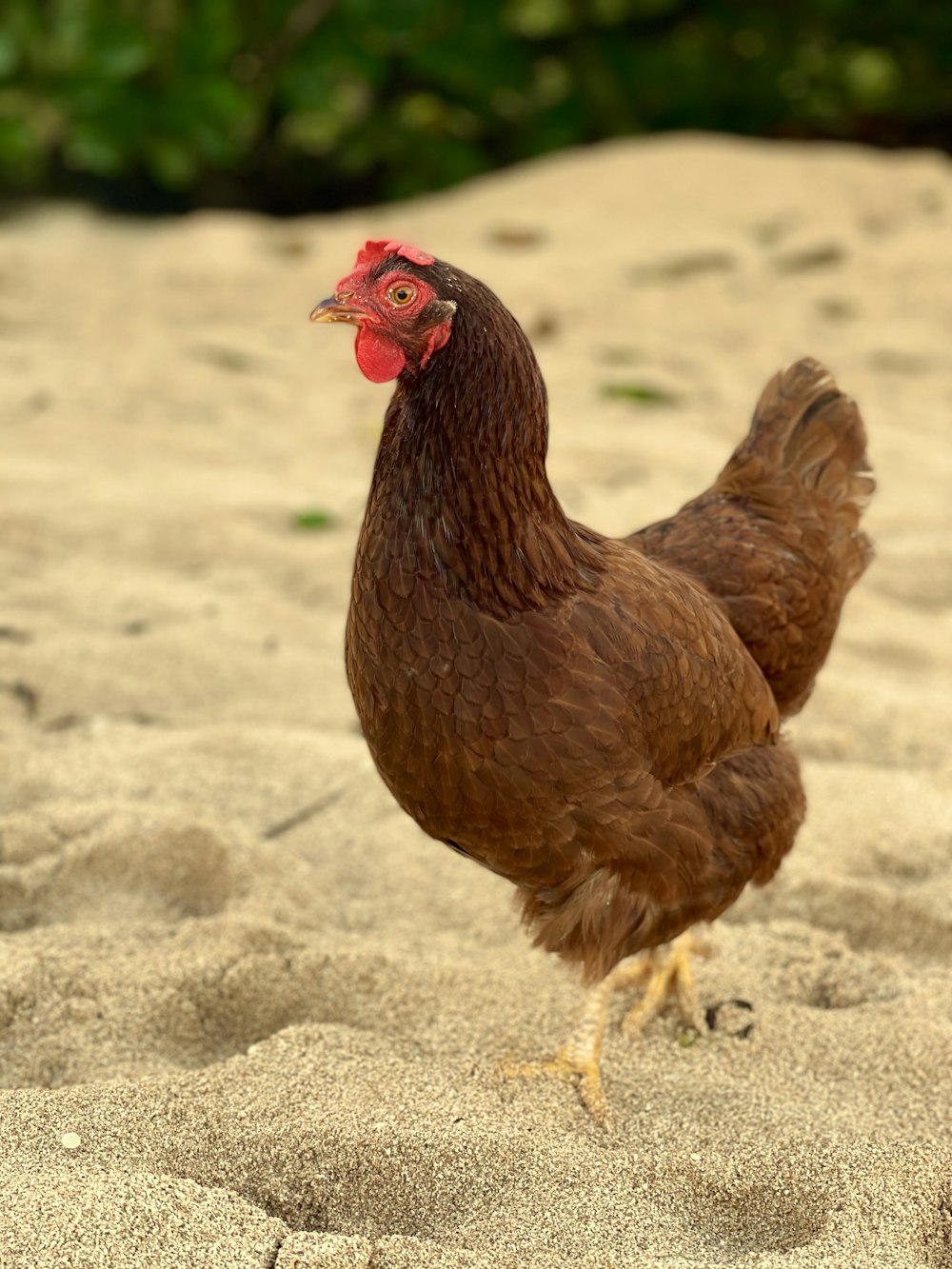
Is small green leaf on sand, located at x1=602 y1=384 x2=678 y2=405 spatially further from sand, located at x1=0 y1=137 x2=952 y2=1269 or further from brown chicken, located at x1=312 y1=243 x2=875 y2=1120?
brown chicken, located at x1=312 y1=243 x2=875 y2=1120

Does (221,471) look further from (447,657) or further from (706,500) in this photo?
(447,657)

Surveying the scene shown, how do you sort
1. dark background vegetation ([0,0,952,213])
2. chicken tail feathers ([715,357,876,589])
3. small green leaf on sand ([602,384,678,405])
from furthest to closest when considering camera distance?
dark background vegetation ([0,0,952,213]) → small green leaf on sand ([602,384,678,405]) → chicken tail feathers ([715,357,876,589])

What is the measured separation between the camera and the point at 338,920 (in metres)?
2.58

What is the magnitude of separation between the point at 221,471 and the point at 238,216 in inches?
165

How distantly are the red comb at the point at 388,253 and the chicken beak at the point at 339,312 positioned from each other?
77 mm

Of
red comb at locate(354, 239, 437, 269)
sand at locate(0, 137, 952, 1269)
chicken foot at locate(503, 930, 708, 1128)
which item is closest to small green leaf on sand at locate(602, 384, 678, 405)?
sand at locate(0, 137, 952, 1269)

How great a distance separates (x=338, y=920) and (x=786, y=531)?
1.19 metres

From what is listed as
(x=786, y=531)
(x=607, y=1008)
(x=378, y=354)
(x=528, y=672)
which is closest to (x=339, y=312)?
(x=378, y=354)

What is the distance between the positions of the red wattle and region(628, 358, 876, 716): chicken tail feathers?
81 centimetres

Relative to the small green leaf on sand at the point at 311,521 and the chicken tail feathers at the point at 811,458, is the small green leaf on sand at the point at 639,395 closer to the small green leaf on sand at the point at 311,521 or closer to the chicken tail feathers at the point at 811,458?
the small green leaf on sand at the point at 311,521

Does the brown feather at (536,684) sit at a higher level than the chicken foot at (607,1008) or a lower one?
higher

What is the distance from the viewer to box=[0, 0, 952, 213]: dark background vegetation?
7.21m

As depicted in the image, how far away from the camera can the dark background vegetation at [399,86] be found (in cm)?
721

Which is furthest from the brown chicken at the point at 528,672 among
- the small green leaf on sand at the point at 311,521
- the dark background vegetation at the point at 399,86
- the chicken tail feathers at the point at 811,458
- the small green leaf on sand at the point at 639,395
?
the dark background vegetation at the point at 399,86
